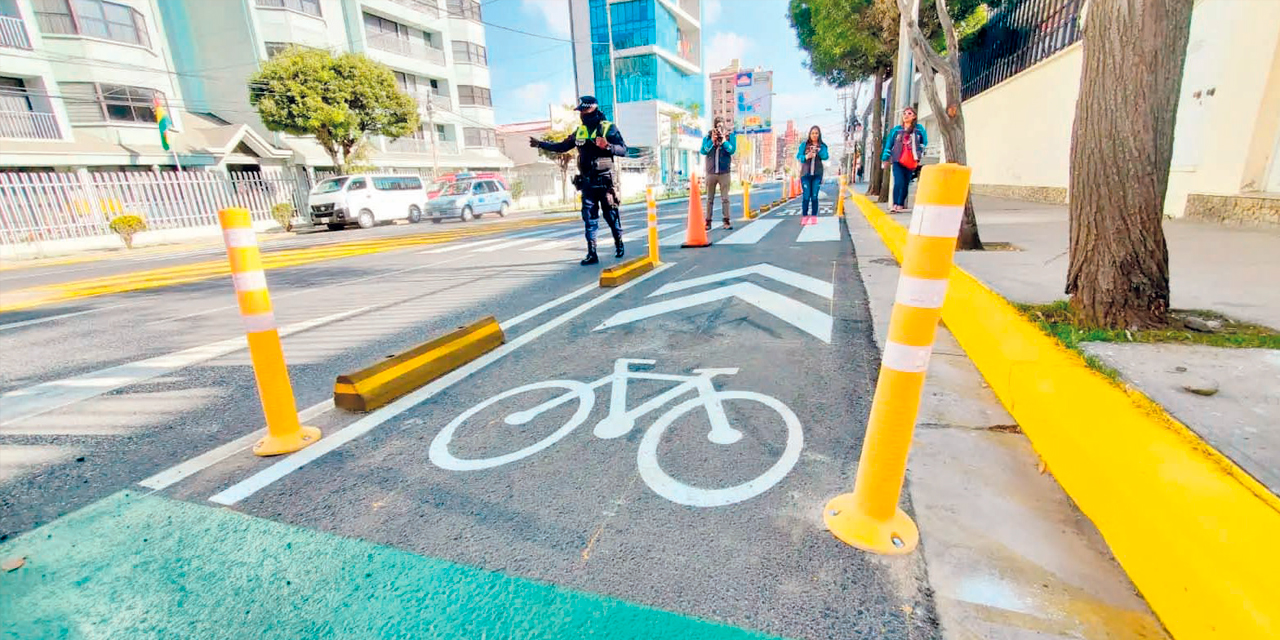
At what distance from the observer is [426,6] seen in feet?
115

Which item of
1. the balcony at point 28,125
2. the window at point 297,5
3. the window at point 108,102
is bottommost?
the balcony at point 28,125

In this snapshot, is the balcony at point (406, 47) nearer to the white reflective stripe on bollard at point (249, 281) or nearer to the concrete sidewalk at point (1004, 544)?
the white reflective stripe on bollard at point (249, 281)

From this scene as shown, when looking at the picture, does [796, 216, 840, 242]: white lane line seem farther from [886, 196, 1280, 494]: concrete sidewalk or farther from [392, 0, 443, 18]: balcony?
[392, 0, 443, 18]: balcony

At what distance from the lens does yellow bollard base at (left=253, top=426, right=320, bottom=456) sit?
2456 millimetres

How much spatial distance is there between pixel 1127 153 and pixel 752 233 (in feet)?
24.1

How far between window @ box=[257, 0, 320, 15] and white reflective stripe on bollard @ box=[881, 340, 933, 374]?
34278 millimetres

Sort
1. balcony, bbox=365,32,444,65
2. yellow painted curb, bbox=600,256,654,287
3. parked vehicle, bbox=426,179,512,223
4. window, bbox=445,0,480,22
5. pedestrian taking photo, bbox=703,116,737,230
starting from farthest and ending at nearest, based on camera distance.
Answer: window, bbox=445,0,480,22, balcony, bbox=365,32,444,65, parked vehicle, bbox=426,179,512,223, pedestrian taking photo, bbox=703,116,737,230, yellow painted curb, bbox=600,256,654,287

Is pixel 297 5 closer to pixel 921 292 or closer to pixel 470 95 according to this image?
pixel 470 95

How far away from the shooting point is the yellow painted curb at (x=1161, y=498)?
3.87ft

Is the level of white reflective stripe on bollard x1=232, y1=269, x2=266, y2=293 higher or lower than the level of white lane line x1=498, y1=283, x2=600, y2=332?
higher

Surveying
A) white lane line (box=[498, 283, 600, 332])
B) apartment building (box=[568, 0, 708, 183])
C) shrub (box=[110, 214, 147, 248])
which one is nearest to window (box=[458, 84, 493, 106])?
apartment building (box=[568, 0, 708, 183])

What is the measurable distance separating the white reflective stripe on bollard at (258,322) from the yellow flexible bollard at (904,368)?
250cm

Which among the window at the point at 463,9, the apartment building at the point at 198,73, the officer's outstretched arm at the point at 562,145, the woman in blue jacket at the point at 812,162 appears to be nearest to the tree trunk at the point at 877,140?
the woman in blue jacket at the point at 812,162

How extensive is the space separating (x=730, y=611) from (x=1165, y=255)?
3295 millimetres
